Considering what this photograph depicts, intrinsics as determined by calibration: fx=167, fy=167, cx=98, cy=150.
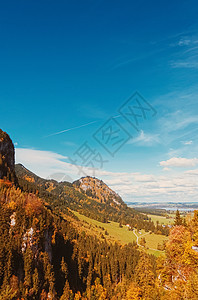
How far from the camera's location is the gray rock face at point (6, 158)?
401ft

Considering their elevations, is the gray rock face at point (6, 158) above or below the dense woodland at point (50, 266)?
above

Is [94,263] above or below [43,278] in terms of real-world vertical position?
below

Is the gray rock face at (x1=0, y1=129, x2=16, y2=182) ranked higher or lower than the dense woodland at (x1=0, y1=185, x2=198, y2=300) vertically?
higher

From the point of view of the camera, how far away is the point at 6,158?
137 metres

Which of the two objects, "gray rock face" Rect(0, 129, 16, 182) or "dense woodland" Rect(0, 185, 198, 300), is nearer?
"dense woodland" Rect(0, 185, 198, 300)

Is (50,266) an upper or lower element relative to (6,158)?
lower

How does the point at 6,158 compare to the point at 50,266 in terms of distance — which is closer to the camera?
the point at 50,266

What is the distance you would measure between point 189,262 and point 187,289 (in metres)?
11.1

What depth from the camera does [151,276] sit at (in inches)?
2586

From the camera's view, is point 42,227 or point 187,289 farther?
point 42,227

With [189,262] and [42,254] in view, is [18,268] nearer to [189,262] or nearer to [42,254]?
[42,254]

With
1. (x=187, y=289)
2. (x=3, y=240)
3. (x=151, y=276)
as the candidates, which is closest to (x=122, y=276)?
(x=151, y=276)

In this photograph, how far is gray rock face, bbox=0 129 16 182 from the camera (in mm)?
122213

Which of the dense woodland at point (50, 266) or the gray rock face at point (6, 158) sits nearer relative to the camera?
the dense woodland at point (50, 266)
